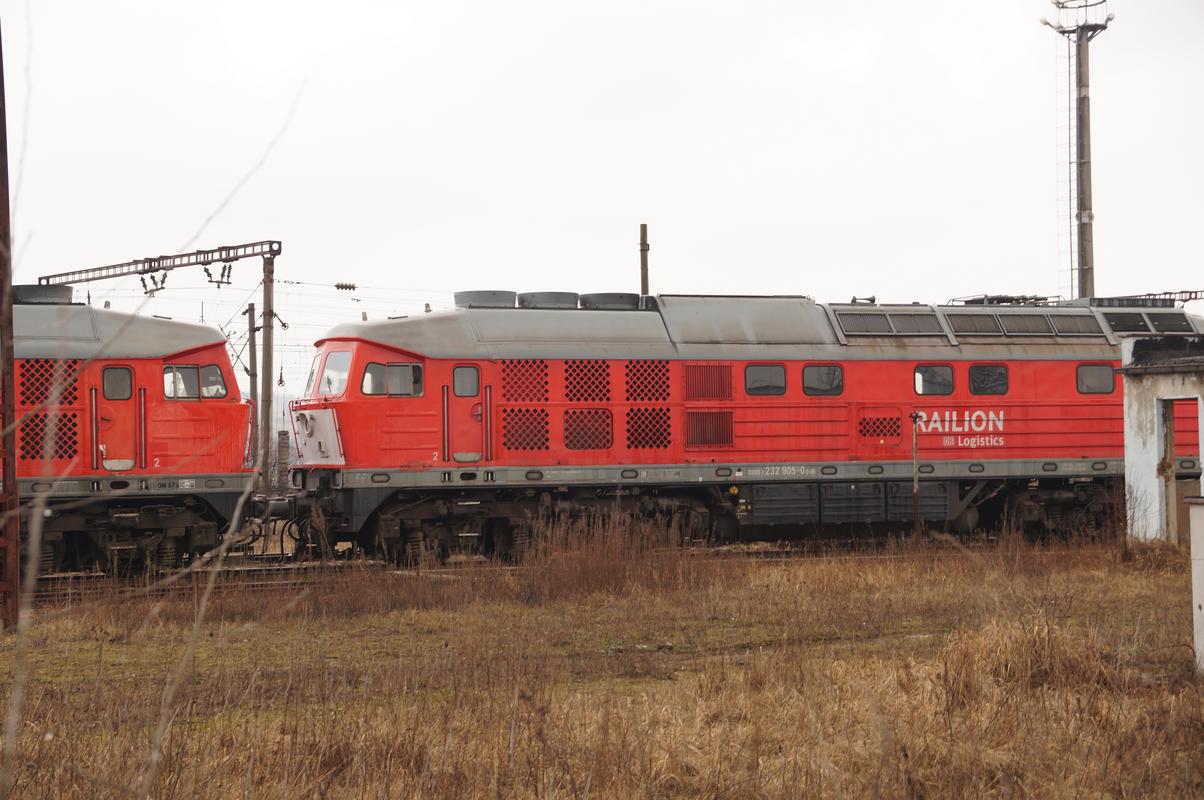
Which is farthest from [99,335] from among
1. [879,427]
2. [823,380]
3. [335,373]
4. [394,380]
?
[879,427]

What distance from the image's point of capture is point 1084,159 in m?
29.1

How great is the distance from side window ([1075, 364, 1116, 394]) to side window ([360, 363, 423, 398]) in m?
11.2

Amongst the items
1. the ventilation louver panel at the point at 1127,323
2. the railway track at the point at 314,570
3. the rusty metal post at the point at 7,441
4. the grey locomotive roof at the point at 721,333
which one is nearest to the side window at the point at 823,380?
the grey locomotive roof at the point at 721,333

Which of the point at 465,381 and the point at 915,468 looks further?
the point at 915,468

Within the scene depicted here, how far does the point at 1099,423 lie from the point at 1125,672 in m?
13.1

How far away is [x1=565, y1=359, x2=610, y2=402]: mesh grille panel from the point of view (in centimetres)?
1903

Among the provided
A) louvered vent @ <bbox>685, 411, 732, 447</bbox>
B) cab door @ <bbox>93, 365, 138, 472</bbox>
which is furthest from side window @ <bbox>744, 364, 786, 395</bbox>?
cab door @ <bbox>93, 365, 138, 472</bbox>

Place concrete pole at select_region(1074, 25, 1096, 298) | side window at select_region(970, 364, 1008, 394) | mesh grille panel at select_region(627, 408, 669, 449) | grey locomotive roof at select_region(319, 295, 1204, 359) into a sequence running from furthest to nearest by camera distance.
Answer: concrete pole at select_region(1074, 25, 1096, 298), side window at select_region(970, 364, 1008, 394), mesh grille panel at select_region(627, 408, 669, 449), grey locomotive roof at select_region(319, 295, 1204, 359)

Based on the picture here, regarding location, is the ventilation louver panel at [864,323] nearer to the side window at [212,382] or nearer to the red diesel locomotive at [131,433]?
the red diesel locomotive at [131,433]

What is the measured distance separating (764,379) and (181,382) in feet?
29.4

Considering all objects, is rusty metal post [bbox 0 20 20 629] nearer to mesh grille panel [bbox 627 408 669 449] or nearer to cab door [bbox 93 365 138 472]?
cab door [bbox 93 365 138 472]

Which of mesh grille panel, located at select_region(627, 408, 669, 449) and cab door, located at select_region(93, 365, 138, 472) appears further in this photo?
mesh grille panel, located at select_region(627, 408, 669, 449)

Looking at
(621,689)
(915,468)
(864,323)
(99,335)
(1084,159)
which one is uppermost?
(1084,159)

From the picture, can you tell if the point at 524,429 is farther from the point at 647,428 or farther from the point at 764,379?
the point at 764,379
